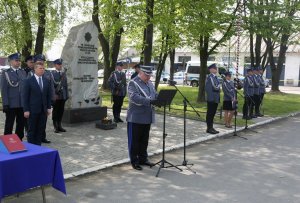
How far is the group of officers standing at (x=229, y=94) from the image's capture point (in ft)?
37.0

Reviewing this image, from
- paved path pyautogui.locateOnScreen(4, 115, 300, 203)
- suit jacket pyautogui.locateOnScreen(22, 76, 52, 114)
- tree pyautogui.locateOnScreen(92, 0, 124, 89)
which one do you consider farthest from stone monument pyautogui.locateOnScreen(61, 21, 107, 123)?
suit jacket pyautogui.locateOnScreen(22, 76, 52, 114)

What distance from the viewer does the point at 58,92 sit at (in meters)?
10.5

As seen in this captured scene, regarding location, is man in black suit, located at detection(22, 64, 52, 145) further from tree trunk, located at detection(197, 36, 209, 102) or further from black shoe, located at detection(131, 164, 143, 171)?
tree trunk, located at detection(197, 36, 209, 102)

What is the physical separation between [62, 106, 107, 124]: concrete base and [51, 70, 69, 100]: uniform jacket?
1.12 metres

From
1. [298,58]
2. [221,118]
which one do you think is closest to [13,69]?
[221,118]

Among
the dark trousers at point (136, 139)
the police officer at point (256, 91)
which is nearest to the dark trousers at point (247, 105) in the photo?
the police officer at point (256, 91)

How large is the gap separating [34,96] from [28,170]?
2.66 m

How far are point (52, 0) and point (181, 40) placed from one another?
6315mm

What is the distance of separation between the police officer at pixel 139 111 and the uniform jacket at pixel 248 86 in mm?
8062

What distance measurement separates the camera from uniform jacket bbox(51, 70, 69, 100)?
10.5 metres

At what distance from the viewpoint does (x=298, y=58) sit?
48.6 m

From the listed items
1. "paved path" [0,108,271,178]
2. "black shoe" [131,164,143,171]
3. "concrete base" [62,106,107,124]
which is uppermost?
"concrete base" [62,106,107,124]

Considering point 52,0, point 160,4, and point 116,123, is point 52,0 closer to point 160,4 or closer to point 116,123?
point 160,4

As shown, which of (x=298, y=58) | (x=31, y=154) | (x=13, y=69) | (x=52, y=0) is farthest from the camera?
(x=298, y=58)
